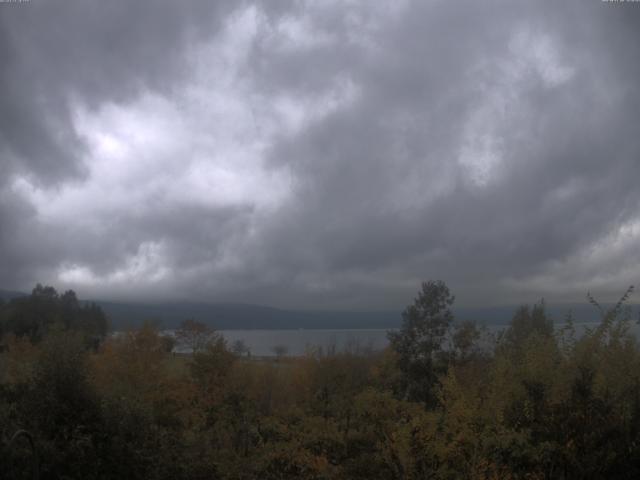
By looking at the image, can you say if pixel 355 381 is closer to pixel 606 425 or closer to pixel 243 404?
pixel 243 404

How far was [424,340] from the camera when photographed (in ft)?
106

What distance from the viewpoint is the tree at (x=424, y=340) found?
32094 millimetres

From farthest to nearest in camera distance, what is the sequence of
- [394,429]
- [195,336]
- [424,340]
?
[195,336] < [424,340] < [394,429]

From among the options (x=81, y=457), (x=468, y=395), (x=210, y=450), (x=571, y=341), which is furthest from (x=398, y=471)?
(x=210, y=450)

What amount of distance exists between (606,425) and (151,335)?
32.4 meters

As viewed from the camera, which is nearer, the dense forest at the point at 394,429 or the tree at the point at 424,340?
the dense forest at the point at 394,429

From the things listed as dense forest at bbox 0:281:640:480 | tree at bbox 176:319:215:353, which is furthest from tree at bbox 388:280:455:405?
tree at bbox 176:319:215:353

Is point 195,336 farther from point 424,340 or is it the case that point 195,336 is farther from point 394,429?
point 394,429

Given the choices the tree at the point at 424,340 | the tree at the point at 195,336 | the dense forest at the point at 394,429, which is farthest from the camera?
the tree at the point at 195,336

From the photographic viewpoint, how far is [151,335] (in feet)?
131

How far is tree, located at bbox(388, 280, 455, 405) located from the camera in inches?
1264

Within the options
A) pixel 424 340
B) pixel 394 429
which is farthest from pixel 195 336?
pixel 394 429

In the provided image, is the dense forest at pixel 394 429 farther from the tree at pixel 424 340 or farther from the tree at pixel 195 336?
the tree at pixel 195 336

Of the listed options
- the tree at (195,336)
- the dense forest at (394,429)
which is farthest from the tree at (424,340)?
the tree at (195,336)
